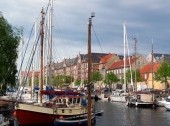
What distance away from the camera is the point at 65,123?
139 feet

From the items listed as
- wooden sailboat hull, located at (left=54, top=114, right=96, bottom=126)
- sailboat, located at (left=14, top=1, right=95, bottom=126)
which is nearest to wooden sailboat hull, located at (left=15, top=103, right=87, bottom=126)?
sailboat, located at (left=14, top=1, right=95, bottom=126)

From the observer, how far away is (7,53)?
41781 mm

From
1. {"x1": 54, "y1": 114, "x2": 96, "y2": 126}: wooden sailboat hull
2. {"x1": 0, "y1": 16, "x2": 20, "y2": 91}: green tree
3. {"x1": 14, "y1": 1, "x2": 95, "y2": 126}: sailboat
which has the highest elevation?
{"x1": 0, "y1": 16, "x2": 20, "y2": 91}: green tree

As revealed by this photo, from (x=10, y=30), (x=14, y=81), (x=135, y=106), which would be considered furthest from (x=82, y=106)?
(x=135, y=106)

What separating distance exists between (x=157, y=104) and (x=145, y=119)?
2798cm

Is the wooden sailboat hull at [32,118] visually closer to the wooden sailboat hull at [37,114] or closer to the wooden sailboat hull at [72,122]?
the wooden sailboat hull at [37,114]

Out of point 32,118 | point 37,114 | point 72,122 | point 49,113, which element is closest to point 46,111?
point 49,113

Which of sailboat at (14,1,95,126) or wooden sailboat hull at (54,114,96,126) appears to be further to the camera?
sailboat at (14,1,95,126)

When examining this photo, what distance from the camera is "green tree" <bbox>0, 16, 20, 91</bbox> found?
41.3 metres

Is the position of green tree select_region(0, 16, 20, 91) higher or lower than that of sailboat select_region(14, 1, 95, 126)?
higher

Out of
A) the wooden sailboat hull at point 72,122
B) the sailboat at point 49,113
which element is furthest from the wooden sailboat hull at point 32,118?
the wooden sailboat hull at point 72,122

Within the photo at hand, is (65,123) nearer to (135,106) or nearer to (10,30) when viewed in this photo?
(10,30)

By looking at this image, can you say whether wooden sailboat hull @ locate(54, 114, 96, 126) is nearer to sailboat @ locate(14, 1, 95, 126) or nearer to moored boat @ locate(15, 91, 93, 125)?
sailboat @ locate(14, 1, 95, 126)

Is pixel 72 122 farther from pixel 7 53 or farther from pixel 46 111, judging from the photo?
pixel 7 53
